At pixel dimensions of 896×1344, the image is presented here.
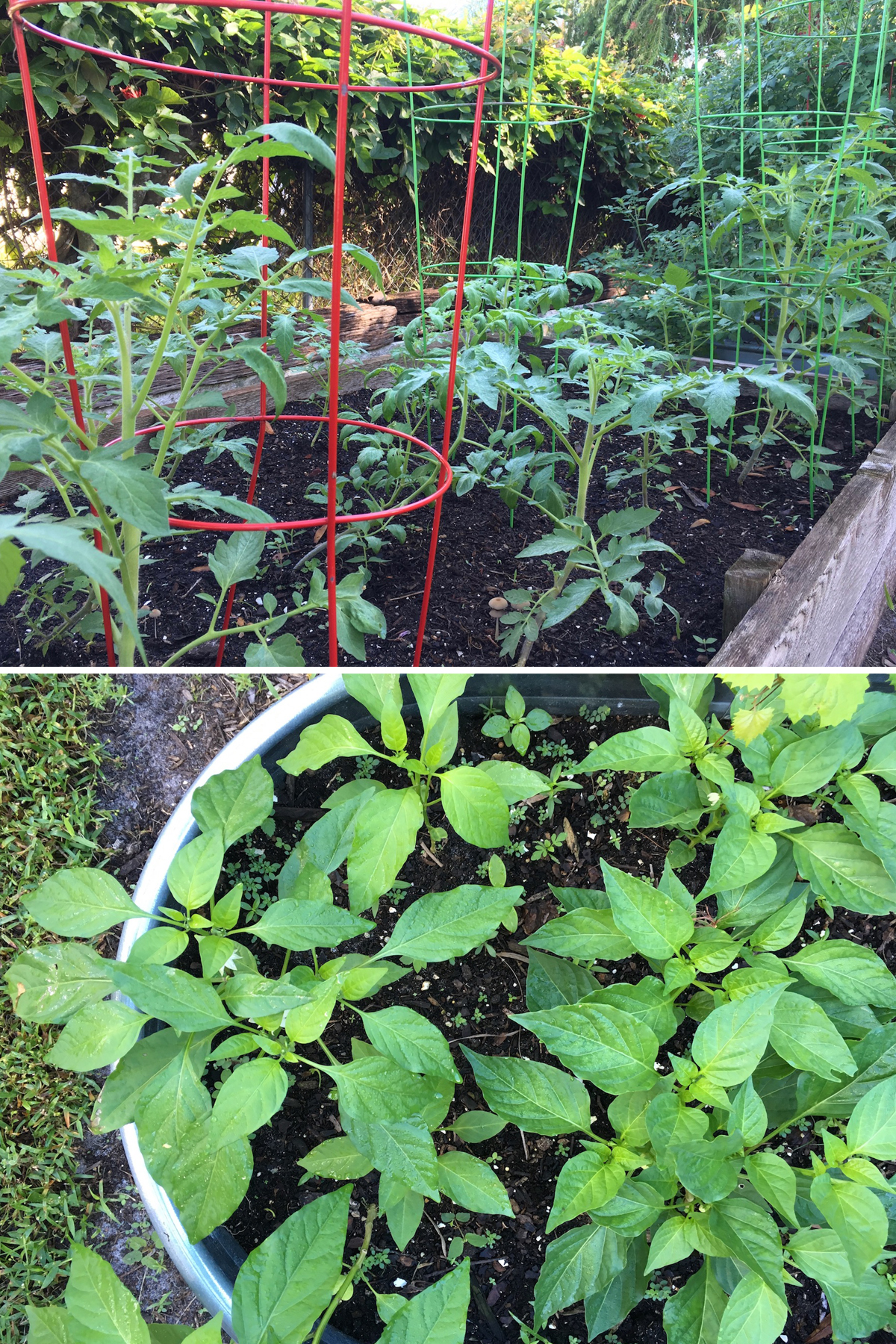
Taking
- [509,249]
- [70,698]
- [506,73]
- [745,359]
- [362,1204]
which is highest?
[506,73]

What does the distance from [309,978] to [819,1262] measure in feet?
1.68

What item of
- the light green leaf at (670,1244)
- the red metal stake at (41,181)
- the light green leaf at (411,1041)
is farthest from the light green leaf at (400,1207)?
the red metal stake at (41,181)

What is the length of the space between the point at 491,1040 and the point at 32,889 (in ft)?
1.81

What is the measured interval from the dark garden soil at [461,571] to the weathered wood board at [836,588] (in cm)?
10

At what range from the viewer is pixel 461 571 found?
1766 millimetres

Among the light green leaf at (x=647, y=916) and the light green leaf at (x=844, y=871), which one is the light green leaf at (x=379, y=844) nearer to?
the light green leaf at (x=647, y=916)

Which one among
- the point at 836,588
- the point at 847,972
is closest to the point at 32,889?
the point at 847,972

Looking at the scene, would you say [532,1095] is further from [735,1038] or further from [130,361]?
[130,361]

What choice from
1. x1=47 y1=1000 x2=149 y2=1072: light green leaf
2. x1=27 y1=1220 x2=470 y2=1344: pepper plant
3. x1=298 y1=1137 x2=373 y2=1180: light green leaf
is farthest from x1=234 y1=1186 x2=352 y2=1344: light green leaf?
x1=47 y1=1000 x2=149 y2=1072: light green leaf

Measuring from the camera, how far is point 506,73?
3.43 metres

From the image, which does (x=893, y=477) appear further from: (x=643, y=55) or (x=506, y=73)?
(x=643, y=55)

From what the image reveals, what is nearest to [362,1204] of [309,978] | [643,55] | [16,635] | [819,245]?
[309,978]

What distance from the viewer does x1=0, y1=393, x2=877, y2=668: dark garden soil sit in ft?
4.99

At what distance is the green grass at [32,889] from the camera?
108cm
